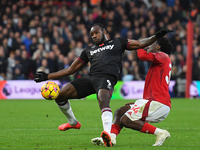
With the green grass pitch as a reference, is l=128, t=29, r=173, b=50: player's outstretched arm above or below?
above

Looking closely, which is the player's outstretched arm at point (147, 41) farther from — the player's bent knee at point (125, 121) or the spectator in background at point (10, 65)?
the spectator in background at point (10, 65)

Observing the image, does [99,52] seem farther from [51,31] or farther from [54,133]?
[51,31]

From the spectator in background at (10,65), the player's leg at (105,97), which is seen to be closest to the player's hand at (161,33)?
the player's leg at (105,97)

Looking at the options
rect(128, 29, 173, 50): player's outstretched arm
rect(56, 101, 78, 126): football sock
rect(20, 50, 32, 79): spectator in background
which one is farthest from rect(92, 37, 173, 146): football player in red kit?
rect(20, 50, 32, 79): spectator in background

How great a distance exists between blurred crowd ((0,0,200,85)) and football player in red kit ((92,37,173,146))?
11212 millimetres

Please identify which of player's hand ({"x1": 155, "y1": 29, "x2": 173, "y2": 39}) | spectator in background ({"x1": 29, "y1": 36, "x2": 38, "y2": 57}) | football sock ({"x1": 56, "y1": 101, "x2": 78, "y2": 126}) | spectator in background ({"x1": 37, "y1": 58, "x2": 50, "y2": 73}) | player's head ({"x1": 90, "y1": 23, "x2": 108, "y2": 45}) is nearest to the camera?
player's hand ({"x1": 155, "y1": 29, "x2": 173, "y2": 39})

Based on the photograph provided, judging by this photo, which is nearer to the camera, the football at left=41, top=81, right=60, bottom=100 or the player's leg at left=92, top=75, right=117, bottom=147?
the player's leg at left=92, top=75, right=117, bottom=147

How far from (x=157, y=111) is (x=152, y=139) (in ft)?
3.91

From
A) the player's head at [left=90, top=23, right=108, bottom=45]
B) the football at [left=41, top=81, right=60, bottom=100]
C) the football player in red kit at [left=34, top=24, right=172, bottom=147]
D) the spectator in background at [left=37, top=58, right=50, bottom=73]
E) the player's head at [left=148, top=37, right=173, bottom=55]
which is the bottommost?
the spectator in background at [left=37, top=58, right=50, bottom=73]

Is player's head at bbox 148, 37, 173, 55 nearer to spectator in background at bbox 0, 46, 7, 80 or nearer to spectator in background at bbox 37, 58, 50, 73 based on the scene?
spectator in background at bbox 37, 58, 50, 73

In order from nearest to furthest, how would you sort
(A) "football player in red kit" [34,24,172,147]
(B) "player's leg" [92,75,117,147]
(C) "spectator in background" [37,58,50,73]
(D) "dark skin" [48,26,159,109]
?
(B) "player's leg" [92,75,117,147], (D) "dark skin" [48,26,159,109], (A) "football player in red kit" [34,24,172,147], (C) "spectator in background" [37,58,50,73]

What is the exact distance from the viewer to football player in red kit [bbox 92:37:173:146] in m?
6.65

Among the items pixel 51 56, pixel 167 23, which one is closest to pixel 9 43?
pixel 51 56

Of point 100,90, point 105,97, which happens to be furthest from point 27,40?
point 105,97
